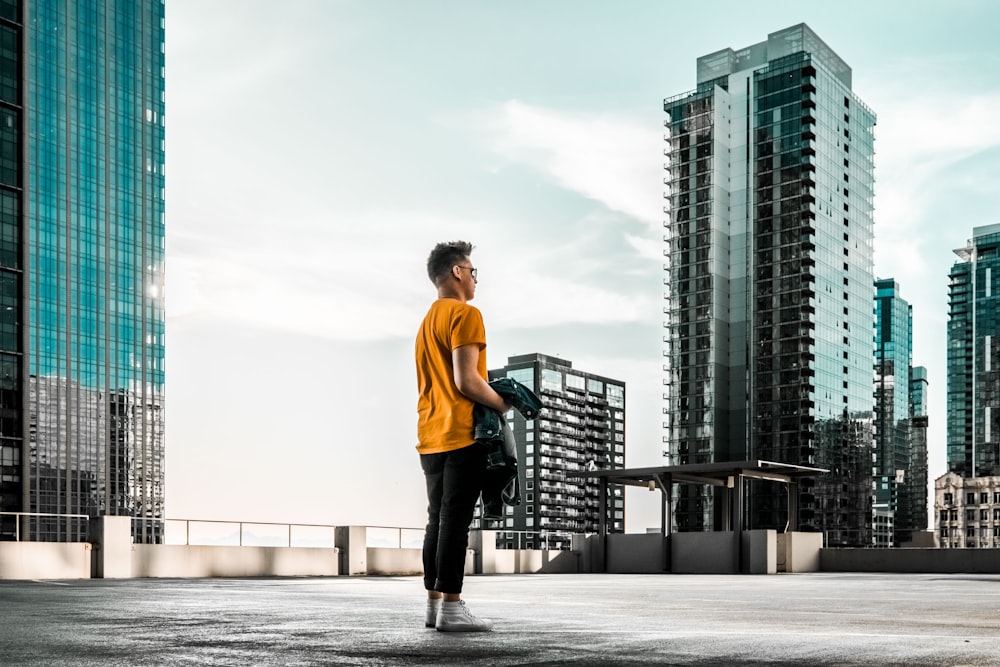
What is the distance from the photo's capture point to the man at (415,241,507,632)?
17.4ft

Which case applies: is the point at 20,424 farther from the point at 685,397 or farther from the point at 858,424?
the point at 858,424

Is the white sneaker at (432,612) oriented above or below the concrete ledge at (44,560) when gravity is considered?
above

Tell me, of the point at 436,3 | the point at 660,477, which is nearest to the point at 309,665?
the point at 436,3

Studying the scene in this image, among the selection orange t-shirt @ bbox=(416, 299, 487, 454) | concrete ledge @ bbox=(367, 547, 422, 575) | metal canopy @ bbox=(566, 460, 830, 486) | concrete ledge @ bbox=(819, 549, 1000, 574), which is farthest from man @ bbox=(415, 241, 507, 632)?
concrete ledge @ bbox=(819, 549, 1000, 574)

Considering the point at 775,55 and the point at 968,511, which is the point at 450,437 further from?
the point at 968,511

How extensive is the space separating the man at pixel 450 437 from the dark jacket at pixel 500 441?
0.04 metres

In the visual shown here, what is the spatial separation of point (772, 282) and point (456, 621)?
13463 centimetres

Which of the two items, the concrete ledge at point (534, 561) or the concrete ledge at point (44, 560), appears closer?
the concrete ledge at point (44, 560)

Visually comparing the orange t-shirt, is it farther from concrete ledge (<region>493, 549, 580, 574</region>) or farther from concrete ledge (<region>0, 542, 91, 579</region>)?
concrete ledge (<region>493, 549, 580, 574</region>)

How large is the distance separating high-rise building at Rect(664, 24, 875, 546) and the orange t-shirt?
12548cm

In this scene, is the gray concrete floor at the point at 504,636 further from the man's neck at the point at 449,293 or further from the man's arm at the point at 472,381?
the man's neck at the point at 449,293

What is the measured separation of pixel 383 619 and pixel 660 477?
2362 centimetres

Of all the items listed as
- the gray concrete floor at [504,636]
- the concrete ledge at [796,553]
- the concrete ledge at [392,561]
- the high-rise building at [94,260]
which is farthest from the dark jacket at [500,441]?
the high-rise building at [94,260]

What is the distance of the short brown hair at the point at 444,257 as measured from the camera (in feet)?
18.9
